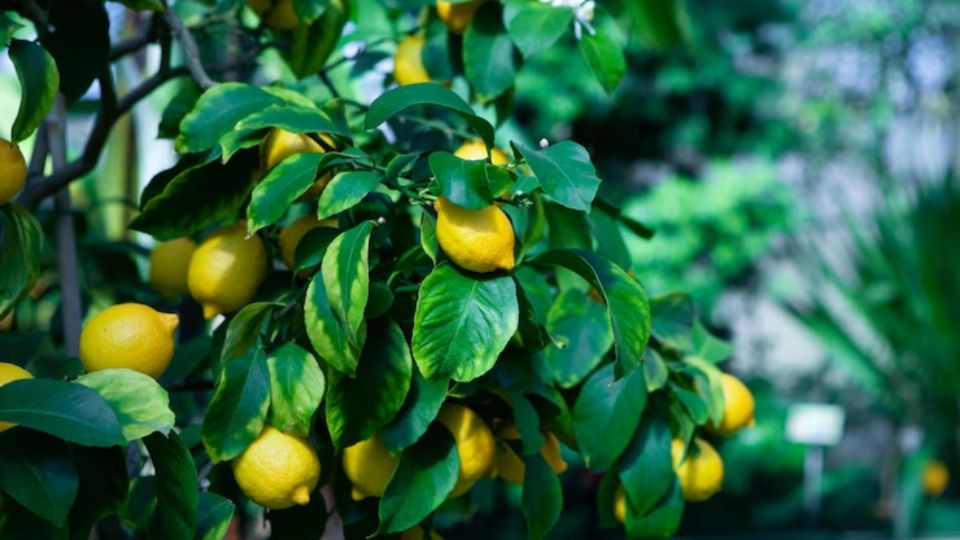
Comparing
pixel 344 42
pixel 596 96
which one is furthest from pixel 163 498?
pixel 596 96

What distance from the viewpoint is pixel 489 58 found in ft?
2.11

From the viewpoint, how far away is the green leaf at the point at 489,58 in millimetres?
638

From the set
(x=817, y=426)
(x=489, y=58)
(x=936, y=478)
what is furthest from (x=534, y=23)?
(x=936, y=478)

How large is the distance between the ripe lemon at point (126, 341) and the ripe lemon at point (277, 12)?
0.70 feet

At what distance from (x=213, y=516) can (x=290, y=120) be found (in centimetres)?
17

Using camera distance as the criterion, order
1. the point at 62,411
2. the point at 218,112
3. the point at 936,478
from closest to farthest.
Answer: the point at 62,411 < the point at 218,112 < the point at 936,478

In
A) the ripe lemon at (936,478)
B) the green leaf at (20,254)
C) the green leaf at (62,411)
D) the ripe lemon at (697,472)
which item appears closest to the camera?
the green leaf at (62,411)

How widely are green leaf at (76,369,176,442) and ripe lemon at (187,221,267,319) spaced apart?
0.08 metres

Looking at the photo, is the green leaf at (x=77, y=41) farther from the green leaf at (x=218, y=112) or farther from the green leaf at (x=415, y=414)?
the green leaf at (x=415, y=414)

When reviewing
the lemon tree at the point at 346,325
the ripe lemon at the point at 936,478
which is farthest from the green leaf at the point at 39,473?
the ripe lemon at the point at 936,478

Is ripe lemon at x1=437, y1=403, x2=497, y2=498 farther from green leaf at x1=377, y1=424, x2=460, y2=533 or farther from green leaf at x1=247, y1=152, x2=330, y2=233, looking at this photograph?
green leaf at x1=247, y1=152, x2=330, y2=233

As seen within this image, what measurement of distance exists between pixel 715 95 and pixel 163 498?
136 inches

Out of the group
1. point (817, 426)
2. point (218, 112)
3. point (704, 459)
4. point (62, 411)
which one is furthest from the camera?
point (817, 426)

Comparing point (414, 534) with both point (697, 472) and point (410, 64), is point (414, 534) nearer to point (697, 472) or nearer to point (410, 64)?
point (697, 472)
